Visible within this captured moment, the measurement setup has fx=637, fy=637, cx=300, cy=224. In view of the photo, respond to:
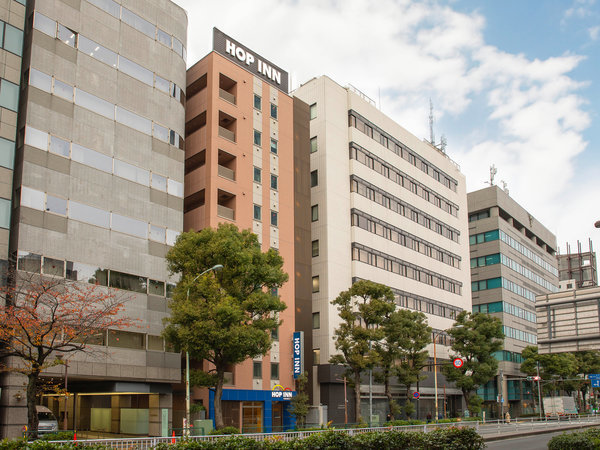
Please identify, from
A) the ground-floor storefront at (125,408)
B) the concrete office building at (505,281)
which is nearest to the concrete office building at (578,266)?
the concrete office building at (505,281)

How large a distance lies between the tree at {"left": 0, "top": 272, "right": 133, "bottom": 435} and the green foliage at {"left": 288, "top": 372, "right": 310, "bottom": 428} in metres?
18.5

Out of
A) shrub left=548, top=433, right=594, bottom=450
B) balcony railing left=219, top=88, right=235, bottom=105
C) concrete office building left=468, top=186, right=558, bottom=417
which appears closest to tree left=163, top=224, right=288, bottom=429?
balcony railing left=219, top=88, right=235, bottom=105

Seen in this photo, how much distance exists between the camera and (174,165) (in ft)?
176

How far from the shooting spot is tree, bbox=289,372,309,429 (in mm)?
57156

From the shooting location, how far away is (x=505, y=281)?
112m

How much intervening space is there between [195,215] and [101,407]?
60.2 feet

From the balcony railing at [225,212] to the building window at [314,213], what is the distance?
1376 centimetres

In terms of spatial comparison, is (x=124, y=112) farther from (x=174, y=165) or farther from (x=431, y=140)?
(x=431, y=140)

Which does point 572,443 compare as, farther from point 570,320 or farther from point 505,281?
point 505,281

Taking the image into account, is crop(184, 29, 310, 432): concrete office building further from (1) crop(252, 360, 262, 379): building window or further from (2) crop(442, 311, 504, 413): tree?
(2) crop(442, 311, 504, 413): tree

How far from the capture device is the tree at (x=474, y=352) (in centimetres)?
7288

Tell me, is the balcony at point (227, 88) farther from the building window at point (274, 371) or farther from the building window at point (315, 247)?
the building window at point (274, 371)

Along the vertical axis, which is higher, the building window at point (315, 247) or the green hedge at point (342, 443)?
the building window at point (315, 247)

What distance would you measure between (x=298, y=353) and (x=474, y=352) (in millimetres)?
24591
